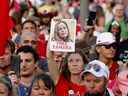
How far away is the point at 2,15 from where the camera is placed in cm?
819

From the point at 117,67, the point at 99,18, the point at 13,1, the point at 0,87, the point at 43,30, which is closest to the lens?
the point at 0,87

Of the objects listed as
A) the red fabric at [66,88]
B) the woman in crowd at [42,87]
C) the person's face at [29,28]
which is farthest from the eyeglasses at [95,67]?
the person's face at [29,28]

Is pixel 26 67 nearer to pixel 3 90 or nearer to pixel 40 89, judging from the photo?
pixel 40 89

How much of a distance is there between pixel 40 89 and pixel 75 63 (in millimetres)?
1325

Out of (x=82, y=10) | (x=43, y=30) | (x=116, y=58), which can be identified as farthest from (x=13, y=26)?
(x=116, y=58)

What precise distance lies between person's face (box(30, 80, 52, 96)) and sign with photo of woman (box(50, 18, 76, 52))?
1.72 metres

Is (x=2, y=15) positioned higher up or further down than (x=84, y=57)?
higher up

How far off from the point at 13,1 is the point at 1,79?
9.06m

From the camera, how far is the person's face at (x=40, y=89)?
6.80 m

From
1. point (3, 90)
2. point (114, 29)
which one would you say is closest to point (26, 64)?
point (3, 90)

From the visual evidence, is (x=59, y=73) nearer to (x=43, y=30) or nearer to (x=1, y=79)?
(x=1, y=79)

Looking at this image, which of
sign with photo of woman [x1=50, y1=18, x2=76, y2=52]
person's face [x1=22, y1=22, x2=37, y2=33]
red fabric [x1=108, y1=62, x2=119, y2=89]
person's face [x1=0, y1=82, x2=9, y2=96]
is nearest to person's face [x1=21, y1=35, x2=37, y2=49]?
sign with photo of woman [x1=50, y1=18, x2=76, y2=52]

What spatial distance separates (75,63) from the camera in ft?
26.6

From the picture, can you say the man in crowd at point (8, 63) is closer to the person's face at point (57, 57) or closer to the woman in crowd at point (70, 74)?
the woman in crowd at point (70, 74)
